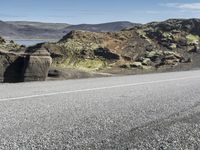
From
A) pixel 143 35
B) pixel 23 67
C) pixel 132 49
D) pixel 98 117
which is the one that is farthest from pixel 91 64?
pixel 98 117

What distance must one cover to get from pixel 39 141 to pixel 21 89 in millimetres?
6293

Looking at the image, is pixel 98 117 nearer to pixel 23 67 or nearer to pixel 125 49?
pixel 23 67

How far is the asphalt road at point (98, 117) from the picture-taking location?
7324mm

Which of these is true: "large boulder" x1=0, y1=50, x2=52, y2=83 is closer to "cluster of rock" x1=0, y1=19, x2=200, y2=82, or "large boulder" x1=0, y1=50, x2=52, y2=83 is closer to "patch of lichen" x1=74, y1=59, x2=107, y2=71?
"cluster of rock" x1=0, y1=19, x2=200, y2=82

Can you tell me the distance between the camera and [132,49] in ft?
97.0

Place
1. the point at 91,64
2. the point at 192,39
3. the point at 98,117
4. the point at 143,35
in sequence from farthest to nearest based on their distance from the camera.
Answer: the point at 192,39, the point at 143,35, the point at 91,64, the point at 98,117

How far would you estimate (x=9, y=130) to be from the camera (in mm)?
7945

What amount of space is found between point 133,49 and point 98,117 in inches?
808

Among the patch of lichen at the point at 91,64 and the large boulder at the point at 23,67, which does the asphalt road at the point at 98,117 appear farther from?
the patch of lichen at the point at 91,64

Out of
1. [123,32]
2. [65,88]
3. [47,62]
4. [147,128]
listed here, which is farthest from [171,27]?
[147,128]

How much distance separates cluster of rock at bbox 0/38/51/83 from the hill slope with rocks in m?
6.01

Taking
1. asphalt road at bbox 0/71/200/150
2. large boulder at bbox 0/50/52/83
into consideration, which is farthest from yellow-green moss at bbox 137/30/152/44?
asphalt road at bbox 0/71/200/150

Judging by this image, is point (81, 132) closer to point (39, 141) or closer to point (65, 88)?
point (39, 141)

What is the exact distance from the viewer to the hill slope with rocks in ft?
82.5
